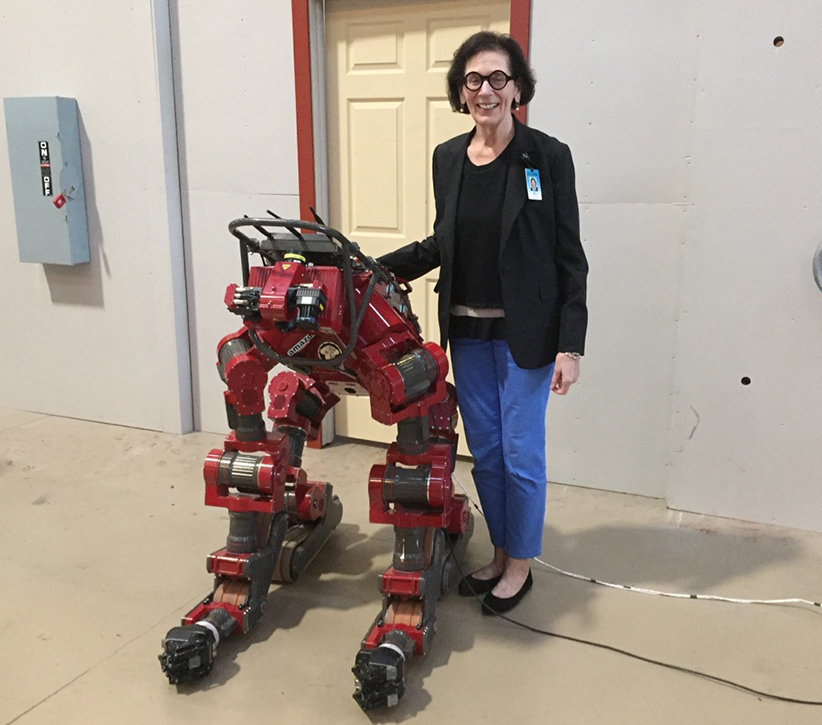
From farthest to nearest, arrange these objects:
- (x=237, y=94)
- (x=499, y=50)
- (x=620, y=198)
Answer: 1. (x=237, y=94)
2. (x=620, y=198)
3. (x=499, y=50)

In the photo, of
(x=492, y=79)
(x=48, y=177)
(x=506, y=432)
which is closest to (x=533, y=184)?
(x=492, y=79)

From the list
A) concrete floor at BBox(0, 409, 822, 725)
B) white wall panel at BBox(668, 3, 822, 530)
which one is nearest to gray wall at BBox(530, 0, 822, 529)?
white wall panel at BBox(668, 3, 822, 530)

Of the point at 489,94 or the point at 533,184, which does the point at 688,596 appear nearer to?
the point at 533,184

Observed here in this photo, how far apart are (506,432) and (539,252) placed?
535 mm

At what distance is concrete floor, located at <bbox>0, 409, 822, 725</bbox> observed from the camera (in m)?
1.96

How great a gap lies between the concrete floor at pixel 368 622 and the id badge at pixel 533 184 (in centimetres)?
126

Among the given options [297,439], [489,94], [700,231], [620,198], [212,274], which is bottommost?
[297,439]

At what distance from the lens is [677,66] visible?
2.82 meters

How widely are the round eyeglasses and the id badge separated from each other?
0.24 metres

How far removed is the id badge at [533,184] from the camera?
211cm

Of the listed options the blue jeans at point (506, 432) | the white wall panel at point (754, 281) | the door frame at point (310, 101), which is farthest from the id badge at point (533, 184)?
the door frame at point (310, 101)

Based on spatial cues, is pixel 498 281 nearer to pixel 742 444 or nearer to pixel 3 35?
pixel 742 444

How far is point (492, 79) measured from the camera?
2049 millimetres

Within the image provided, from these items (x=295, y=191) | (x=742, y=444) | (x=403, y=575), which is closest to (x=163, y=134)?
(x=295, y=191)
